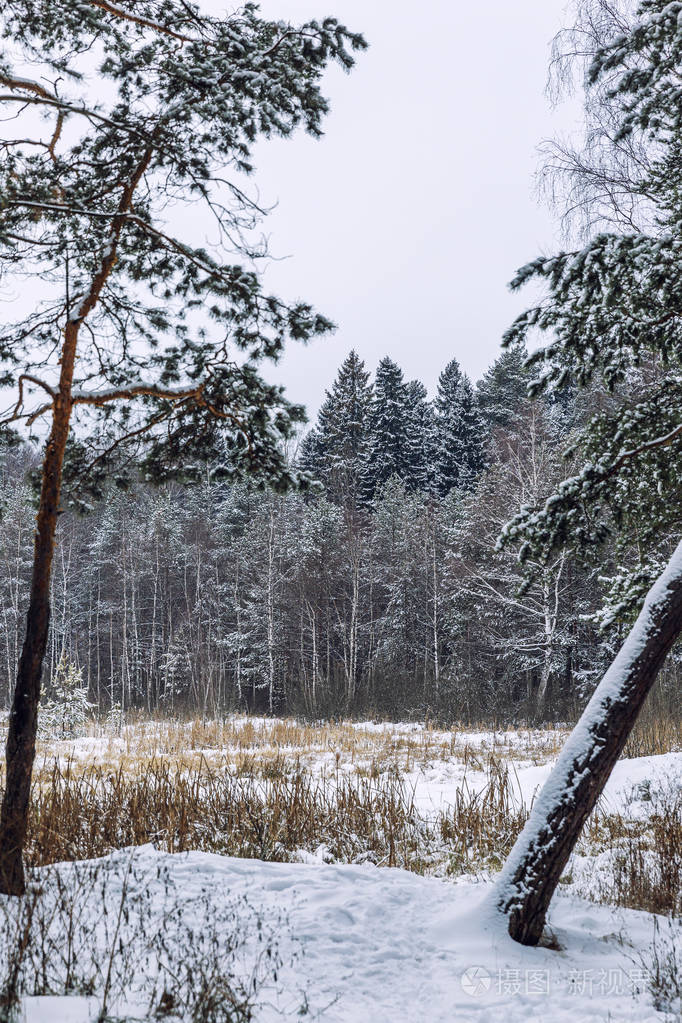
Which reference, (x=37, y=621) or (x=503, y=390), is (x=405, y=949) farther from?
(x=503, y=390)

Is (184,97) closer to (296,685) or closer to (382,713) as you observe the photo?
(382,713)

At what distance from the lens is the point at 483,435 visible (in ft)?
111

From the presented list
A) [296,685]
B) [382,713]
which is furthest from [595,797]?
[296,685]

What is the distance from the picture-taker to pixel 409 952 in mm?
3262

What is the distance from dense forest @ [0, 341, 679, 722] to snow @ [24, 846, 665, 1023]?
999cm

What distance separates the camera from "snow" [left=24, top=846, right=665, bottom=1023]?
2699 millimetres

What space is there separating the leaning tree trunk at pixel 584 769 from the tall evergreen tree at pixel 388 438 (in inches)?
1215

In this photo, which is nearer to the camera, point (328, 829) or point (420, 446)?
point (328, 829)

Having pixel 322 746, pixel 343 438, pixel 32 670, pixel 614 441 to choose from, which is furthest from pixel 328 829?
pixel 343 438

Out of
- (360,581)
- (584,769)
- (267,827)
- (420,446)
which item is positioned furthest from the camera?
(420,446)

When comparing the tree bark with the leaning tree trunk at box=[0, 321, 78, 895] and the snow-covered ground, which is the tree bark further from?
the snow-covered ground

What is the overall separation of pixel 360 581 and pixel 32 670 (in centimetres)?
2383

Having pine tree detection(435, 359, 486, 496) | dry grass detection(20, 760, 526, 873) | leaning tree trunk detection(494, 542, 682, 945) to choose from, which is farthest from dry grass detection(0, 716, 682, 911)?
pine tree detection(435, 359, 486, 496)

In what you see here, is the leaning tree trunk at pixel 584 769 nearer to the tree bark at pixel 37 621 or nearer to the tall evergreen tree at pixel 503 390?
the tree bark at pixel 37 621
